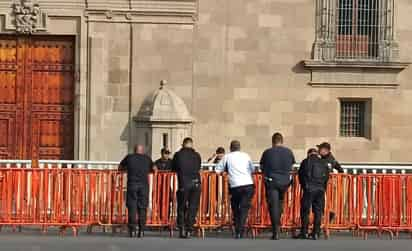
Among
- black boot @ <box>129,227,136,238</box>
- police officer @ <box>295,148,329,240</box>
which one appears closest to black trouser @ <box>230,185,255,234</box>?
police officer @ <box>295,148,329,240</box>

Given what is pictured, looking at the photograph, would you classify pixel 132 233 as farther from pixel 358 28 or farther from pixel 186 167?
pixel 358 28

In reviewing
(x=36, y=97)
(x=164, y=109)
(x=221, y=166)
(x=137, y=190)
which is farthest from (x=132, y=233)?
(x=36, y=97)

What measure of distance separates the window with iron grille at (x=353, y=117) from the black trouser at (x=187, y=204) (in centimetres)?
729

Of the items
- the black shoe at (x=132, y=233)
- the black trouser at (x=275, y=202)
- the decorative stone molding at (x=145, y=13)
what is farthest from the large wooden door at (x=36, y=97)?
the black trouser at (x=275, y=202)

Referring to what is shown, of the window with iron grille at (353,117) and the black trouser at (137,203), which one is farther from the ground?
the window with iron grille at (353,117)

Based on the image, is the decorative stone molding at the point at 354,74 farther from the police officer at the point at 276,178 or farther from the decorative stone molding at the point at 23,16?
the police officer at the point at 276,178

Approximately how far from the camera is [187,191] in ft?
64.6

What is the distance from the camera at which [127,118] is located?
1000 inches

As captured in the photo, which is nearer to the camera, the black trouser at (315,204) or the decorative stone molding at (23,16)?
the black trouser at (315,204)

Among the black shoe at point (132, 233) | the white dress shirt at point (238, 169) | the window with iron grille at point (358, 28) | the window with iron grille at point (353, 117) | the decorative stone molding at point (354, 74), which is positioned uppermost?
the window with iron grille at point (358, 28)

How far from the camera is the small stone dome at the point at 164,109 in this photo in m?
24.6

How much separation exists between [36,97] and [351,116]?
22.9 ft

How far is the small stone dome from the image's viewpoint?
80.8 feet

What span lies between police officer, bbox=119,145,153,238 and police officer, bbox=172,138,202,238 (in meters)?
0.54
